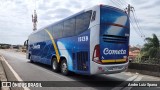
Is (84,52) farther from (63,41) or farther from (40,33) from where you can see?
(40,33)

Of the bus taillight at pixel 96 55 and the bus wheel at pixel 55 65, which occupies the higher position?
the bus taillight at pixel 96 55

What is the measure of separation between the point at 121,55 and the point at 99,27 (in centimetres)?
183

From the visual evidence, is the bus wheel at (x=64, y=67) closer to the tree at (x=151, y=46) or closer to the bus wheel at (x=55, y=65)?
the bus wheel at (x=55, y=65)

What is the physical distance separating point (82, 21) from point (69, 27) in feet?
5.60

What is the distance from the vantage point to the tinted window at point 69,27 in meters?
12.6

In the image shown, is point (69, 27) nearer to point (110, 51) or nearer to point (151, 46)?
point (110, 51)

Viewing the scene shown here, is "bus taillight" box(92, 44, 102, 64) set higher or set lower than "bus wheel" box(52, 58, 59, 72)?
higher

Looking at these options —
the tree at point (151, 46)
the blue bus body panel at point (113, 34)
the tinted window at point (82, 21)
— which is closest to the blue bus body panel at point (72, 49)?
the tinted window at point (82, 21)

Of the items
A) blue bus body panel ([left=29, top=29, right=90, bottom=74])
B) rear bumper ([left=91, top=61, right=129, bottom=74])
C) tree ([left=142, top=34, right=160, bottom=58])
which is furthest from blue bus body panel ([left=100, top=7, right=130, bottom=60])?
tree ([left=142, top=34, right=160, bottom=58])

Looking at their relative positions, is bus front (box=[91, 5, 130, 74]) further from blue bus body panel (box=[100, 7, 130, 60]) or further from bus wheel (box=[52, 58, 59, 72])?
bus wheel (box=[52, 58, 59, 72])

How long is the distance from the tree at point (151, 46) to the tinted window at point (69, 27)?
15.6m

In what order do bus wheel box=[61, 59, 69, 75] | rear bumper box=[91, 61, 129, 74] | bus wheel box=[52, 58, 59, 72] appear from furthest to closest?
bus wheel box=[52, 58, 59, 72], bus wheel box=[61, 59, 69, 75], rear bumper box=[91, 61, 129, 74]

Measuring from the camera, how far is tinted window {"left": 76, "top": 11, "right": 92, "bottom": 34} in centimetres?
1097

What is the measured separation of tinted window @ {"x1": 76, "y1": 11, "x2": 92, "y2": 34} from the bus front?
814 mm
